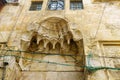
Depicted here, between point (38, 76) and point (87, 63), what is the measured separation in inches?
71.4

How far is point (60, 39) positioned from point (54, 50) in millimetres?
484

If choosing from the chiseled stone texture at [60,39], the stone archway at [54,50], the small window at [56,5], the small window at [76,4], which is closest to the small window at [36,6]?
the chiseled stone texture at [60,39]

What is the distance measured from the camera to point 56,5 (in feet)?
25.2

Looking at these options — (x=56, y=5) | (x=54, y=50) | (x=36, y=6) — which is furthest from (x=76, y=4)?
(x=54, y=50)

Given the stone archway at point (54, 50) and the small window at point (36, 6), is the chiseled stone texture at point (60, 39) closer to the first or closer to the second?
the stone archway at point (54, 50)

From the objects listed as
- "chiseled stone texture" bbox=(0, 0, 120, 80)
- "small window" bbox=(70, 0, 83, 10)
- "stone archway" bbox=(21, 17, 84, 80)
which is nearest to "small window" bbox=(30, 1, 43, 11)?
"chiseled stone texture" bbox=(0, 0, 120, 80)

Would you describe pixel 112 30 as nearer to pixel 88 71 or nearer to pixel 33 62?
pixel 88 71

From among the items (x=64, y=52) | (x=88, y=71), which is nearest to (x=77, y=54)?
(x=64, y=52)

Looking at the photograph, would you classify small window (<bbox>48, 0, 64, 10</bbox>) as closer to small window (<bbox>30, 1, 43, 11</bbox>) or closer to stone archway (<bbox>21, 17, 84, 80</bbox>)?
small window (<bbox>30, 1, 43, 11</bbox>)

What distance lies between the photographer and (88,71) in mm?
5082

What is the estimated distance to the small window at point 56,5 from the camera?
7.52 m

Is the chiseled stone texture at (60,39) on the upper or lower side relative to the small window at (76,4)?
lower

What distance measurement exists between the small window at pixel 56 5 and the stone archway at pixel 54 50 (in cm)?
87

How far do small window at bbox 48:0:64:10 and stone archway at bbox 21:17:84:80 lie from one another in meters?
0.87
